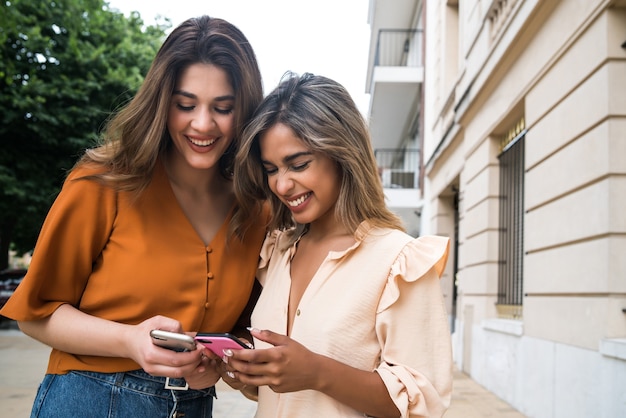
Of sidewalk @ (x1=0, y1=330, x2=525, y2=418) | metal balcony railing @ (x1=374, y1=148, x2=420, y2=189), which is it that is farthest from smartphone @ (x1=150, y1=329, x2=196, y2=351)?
metal balcony railing @ (x1=374, y1=148, x2=420, y2=189)

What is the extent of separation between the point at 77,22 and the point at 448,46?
24.2 ft

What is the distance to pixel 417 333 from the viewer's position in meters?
2.05

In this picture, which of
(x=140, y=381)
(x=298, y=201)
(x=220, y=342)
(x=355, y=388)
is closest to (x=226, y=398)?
(x=140, y=381)

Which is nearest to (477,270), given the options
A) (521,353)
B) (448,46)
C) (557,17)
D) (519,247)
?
(519,247)

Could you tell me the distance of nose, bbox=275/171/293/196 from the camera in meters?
2.33

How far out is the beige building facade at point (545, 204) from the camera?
4820mm

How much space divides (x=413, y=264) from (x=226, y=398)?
20.6ft

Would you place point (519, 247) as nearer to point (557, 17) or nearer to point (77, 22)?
point (557, 17)

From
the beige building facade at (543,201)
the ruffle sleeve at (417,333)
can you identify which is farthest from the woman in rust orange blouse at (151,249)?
the beige building facade at (543,201)

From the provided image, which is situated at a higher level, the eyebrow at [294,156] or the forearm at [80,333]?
the eyebrow at [294,156]

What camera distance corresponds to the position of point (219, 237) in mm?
2479

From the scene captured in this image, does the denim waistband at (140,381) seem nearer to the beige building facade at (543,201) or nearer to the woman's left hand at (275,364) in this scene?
the woman's left hand at (275,364)

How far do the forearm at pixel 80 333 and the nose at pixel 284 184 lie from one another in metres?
0.71

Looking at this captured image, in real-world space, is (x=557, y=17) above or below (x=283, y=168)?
above
